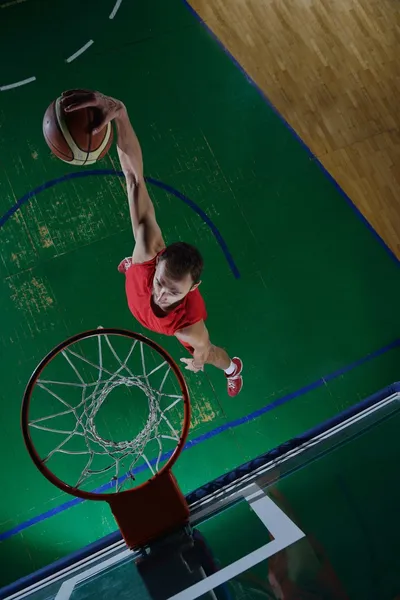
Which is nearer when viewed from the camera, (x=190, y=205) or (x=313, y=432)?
(x=313, y=432)

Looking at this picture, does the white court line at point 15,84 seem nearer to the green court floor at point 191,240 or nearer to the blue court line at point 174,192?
the green court floor at point 191,240

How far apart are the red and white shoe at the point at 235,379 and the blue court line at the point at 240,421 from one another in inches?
11.3

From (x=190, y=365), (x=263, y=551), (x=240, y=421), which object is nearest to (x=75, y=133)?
(x=190, y=365)

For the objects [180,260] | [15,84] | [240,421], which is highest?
[15,84]

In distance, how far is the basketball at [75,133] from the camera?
9.45 ft

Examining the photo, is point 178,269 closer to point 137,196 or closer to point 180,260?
point 180,260

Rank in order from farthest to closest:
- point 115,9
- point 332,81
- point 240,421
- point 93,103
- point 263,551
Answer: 1. point 332,81
2. point 115,9
3. point 240,421
4. point 93,103
5. point 263,551

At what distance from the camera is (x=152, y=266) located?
329 cm

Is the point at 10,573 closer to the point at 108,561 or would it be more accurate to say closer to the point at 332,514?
the point at 108,561

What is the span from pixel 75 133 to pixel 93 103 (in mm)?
244

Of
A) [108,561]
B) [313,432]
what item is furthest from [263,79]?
[108,561]

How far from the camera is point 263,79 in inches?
194

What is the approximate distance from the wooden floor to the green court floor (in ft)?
0.59

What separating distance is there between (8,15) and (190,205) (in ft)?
7.59
